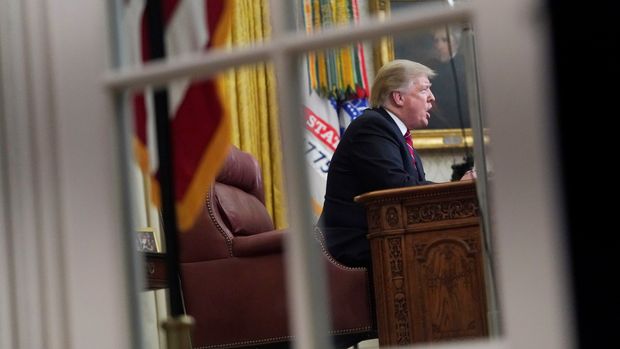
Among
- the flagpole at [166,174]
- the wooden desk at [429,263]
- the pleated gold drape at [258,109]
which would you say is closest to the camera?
the flagpole at [166,174]

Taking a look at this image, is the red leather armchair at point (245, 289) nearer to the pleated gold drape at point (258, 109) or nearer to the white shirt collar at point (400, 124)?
the white shirt collar at point (400, 124)

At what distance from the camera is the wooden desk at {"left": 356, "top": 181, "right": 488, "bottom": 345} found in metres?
3.48

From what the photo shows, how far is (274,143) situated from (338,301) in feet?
7.36

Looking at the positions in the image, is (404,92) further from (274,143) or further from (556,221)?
(556,221)

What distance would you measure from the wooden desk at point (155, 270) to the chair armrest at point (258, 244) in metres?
0.26

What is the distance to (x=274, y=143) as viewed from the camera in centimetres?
584

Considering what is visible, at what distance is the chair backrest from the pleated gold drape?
142cm

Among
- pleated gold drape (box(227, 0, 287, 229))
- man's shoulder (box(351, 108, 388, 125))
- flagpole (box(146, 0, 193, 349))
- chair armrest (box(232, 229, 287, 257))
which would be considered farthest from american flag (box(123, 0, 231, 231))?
pleated gold drape (box(227, 0, 287, 229))

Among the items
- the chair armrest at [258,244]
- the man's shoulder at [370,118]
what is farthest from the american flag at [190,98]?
the man's shoulder at [370,118]

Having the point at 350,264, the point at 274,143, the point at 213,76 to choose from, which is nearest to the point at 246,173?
the point at 350,264

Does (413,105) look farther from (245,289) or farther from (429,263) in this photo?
(245,289)

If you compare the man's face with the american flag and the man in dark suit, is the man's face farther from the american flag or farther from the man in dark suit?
the american flag

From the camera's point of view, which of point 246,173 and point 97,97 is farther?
point 246,173

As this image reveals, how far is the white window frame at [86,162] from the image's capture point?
3.69 ft
